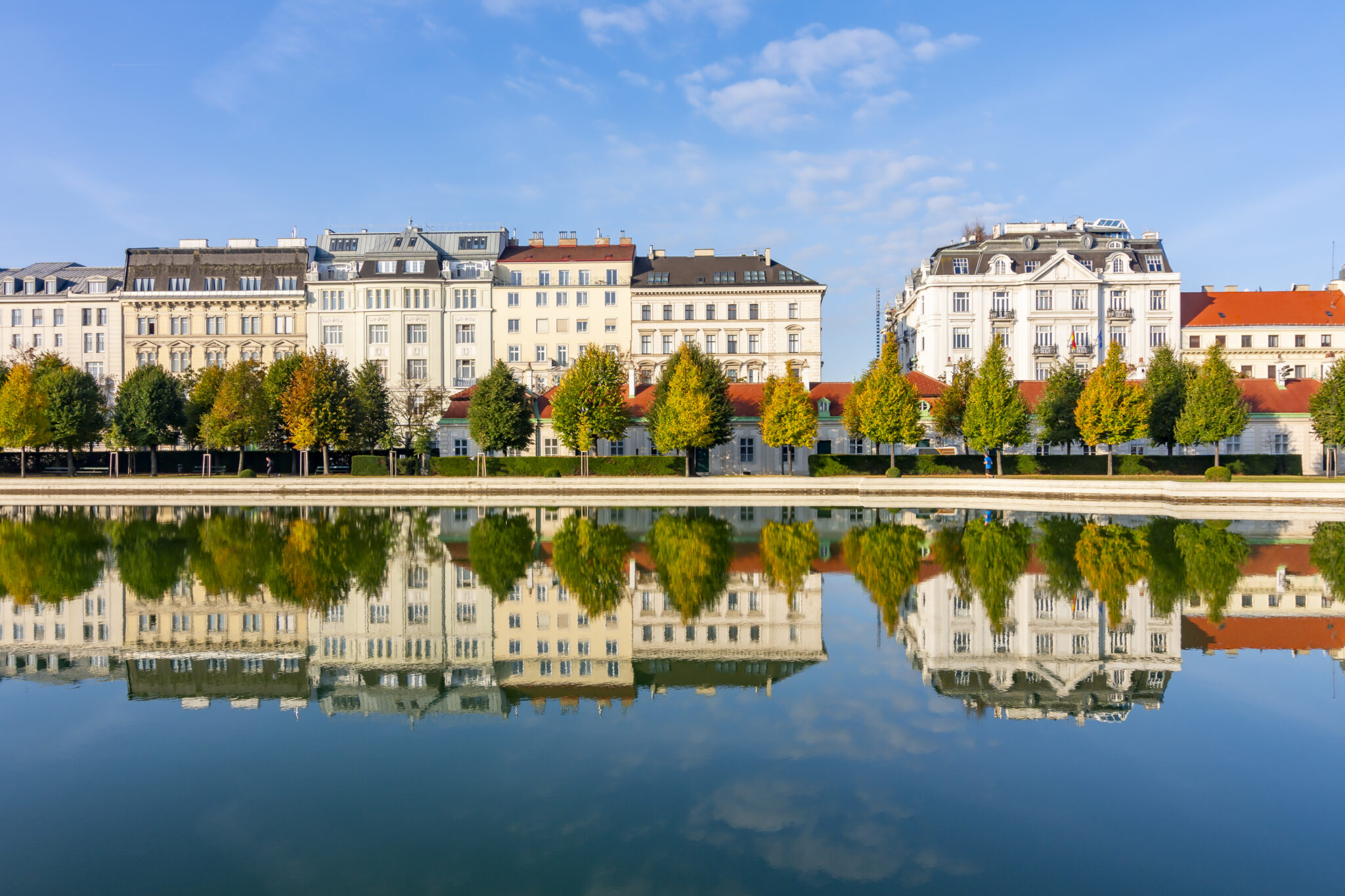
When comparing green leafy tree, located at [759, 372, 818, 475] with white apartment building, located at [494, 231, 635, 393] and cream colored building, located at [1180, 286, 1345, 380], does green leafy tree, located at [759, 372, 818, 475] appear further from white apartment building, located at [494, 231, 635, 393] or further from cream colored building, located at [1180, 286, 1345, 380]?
cream colored building, located at [1180, 286, 1345, 380]

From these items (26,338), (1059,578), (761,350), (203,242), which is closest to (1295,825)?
(1059,578)

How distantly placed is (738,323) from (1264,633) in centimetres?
5966

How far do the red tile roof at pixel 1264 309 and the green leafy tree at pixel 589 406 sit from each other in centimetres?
5239

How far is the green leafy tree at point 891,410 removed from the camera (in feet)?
165

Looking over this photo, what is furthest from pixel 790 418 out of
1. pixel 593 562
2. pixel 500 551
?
pixel 593 562

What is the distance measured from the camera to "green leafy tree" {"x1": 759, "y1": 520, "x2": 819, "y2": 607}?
18172 millimetres

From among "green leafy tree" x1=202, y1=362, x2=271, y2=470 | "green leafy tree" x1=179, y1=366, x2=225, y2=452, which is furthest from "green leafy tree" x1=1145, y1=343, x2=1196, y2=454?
"green leafy tree" x1=179, y1=366, x2=225, y2=452

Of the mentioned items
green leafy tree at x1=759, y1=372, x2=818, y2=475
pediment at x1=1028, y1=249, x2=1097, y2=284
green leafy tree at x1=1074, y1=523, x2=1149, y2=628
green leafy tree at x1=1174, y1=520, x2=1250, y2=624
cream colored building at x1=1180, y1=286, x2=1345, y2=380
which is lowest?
green leafy tree at x1=1174, y1=520, x2=1250, y2=624

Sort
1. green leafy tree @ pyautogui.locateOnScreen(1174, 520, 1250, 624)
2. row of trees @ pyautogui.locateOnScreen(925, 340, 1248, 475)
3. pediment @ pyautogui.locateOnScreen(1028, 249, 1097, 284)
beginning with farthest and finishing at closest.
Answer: pediment @ pyautogui.locateOnScreen(1028, 249, 1097, 284), row of trees @ pyautogui.locateOnScreen(925, 340, 1248, 475), green leafy tree @ pyautogui.locateOnScreen(1174, 520, 1250, 624)

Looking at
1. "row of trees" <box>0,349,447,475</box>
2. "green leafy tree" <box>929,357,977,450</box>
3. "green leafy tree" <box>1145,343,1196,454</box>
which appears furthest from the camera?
"green leafy tree" <box>929,357,977,450</box>

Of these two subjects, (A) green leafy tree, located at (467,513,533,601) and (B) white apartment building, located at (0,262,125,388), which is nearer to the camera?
(A) green leafy tree, located at (467,513,533,601)

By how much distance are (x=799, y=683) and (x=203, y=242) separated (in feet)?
280

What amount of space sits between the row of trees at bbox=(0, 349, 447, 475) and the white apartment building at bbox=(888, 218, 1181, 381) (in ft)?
152

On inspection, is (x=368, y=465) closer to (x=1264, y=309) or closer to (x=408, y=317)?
(x=408, y=317)
